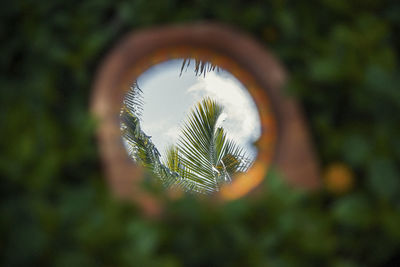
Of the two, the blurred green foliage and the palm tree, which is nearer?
the blurred green foliage

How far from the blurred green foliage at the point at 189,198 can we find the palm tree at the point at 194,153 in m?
2.38

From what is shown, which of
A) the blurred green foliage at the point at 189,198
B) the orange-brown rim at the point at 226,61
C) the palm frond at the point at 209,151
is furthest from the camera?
the palm frond at the point at 209,151

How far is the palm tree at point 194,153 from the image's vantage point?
3.63 metres

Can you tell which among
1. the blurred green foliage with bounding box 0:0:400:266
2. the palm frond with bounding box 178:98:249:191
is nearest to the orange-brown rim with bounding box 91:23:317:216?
the blurred green foliage with bounding box 0:0:400:266

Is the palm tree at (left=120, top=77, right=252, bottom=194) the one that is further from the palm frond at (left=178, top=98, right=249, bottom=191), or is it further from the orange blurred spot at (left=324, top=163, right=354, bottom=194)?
the orange blurred spot at (left=324, top=163, right=354, bottom=194)

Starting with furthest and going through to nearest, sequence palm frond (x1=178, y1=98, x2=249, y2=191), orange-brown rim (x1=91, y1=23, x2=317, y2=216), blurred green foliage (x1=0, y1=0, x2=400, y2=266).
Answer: palm frond (x1=178, y1=98, x2=249, y2=191) < orange-brown rim (x1=91, y1=23, x2=317, y2=216) < blurred green foliage (x1=0, y1=0, x2=400, y2=266)

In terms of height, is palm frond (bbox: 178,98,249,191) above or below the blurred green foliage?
above

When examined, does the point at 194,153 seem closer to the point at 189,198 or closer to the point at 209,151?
the point at 209,151

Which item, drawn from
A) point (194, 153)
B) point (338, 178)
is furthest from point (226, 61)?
point (194, 153)

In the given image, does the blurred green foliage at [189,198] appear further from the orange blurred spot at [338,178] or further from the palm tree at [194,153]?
the palm tree at [194,153]

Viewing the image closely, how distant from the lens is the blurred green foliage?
33.5 inches

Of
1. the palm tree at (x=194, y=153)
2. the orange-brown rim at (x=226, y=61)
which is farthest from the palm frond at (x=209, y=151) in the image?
the orange-brown rim at (x=226, y=61)

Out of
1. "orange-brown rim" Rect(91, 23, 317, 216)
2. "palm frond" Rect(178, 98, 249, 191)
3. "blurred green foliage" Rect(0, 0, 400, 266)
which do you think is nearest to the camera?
"blurred green foliage" Rect(0, 0, 400, 266)

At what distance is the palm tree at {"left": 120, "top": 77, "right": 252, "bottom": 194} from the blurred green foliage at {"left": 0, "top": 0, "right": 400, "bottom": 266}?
2.38 metres
